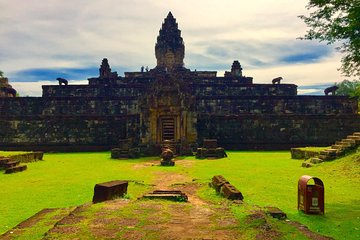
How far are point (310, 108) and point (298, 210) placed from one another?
2411 centimetres

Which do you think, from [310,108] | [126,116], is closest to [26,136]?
[126,116]

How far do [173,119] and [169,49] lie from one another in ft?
56.6

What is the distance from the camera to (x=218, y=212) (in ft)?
20.4

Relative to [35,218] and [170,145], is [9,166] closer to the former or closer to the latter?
[35,218]

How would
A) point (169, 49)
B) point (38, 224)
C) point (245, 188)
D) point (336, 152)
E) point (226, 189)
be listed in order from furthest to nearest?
point (169, 49), point (336, 152), point (245, 188), point (226, 189), point (38, 224)

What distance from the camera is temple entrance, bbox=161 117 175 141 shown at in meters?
22.8

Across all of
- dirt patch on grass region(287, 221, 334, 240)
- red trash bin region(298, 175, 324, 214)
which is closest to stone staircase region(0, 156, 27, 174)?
red trash bin region(298, 175, 324, 214)

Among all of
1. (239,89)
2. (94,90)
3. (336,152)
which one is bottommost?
(336,152)

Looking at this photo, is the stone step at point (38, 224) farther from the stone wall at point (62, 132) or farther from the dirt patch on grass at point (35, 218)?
the stone wall at point (62, 132)

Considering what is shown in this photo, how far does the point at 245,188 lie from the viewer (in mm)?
9633

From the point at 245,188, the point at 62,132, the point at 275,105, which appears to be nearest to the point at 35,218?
the point at 245,188

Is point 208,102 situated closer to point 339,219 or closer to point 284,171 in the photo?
point 284,171

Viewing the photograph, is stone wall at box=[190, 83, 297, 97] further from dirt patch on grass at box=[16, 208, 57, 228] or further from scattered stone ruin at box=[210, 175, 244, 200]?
dirt patch on grass at box=[16, 208, 57, 228]

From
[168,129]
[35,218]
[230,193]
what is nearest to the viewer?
[35,218]
